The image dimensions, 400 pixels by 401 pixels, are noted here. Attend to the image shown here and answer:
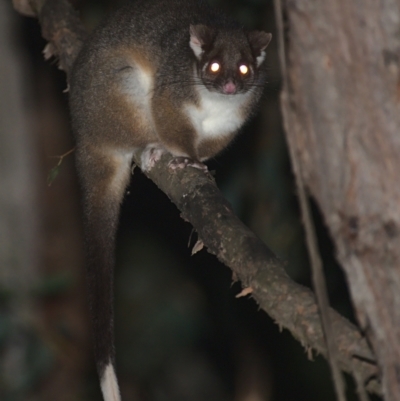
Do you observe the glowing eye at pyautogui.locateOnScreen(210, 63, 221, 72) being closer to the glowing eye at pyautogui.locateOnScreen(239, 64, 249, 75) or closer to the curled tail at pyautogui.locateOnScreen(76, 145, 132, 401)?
the glowing eye at pyautogui.locateOnScreen(239, 64, 249, 75)

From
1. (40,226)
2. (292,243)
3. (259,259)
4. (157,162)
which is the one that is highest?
(259,259)

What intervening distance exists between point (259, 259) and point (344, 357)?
30.1 inches

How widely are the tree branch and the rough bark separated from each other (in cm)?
33

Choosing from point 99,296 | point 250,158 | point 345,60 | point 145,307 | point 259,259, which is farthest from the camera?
point 145,307

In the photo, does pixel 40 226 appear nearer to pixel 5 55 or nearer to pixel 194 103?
pixel 5 55

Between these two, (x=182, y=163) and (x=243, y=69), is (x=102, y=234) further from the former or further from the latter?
(x=243, y=69)

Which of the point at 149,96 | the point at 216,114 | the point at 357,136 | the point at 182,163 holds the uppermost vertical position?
the point at 357,136

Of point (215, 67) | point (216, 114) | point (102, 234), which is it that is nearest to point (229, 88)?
point (215, 67)

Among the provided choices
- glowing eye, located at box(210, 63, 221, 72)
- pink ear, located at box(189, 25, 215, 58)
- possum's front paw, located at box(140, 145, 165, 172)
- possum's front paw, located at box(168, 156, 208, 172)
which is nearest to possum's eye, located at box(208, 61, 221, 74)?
glowing eye, located at box(210, 63, 221, 72)

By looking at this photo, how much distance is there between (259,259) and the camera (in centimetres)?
325

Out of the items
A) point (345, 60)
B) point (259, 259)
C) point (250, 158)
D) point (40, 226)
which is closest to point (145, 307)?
point (40, 226)

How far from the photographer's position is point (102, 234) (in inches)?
198

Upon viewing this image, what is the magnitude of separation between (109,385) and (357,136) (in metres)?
2.60

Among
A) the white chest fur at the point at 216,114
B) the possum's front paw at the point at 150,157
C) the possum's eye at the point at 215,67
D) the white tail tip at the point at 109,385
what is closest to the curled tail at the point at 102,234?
the white tail tip at the point at 109,385
